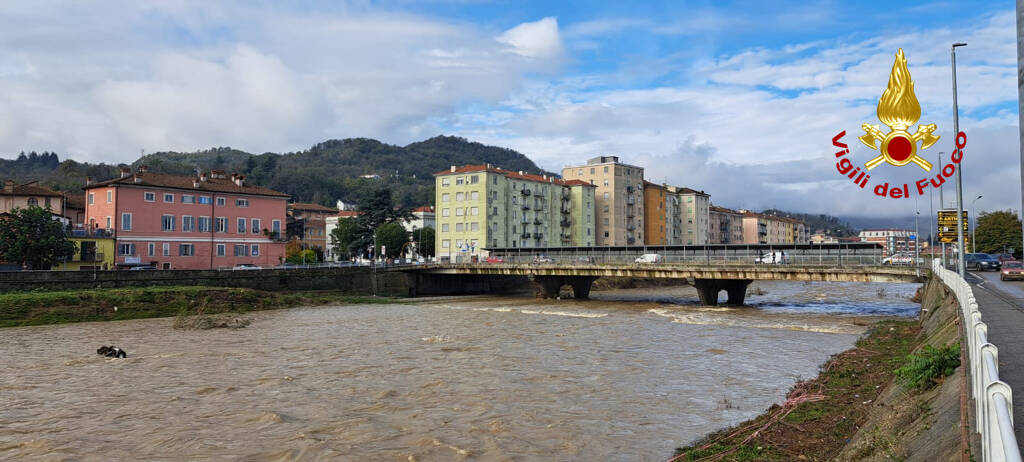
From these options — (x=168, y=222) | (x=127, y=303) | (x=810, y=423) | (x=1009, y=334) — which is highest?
(x=168, y=222)

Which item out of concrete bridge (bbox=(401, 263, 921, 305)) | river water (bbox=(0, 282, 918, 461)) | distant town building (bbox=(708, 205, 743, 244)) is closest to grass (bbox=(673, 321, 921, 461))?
river water (bbox=(0, 282, 918, 461))

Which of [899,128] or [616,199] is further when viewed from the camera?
[616,199]

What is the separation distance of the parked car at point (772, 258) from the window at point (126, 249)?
59.3 metres

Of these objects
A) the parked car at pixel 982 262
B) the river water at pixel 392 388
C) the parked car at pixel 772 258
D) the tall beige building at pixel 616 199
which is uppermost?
the tall beige building at pixel 616 199

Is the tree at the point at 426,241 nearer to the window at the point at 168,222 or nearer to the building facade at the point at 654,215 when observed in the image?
the building facade at the point at 654,215

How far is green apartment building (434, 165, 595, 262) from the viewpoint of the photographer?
103 metres

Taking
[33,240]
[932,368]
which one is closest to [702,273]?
[932,368]

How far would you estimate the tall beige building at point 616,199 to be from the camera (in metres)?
127

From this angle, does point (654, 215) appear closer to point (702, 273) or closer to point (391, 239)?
point (391, 239)

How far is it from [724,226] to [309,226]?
11348cm

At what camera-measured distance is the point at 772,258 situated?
52.6 m

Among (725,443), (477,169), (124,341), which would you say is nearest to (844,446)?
(725,443)

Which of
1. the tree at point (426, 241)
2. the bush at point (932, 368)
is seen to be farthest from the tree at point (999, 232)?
the bush at point (932, 368)

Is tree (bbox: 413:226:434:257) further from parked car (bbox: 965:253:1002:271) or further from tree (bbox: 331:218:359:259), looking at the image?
parked car (bbox: 965:253:1002:271)
